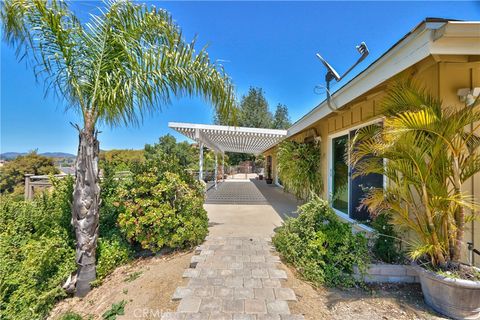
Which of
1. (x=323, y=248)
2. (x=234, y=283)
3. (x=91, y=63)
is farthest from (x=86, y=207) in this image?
(x=323, y=248)

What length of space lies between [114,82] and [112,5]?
1.10 meters

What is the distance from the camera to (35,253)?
3.11 m

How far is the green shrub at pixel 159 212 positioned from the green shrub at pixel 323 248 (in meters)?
1.77

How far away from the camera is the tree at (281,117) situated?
3588 centimetres

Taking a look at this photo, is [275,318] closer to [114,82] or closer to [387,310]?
[387,310]

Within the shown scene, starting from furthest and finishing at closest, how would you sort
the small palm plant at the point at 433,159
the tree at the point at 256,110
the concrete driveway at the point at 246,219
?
the tree at the point at 256,110 < the concrete driveway at the point at 246,219 < the small palm plant at the point at 433,159

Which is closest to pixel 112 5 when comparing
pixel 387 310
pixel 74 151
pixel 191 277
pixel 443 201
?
pixel 74 151

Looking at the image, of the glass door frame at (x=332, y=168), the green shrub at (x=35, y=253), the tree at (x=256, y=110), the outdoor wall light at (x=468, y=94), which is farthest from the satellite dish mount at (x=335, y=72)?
the tree at (x=256, y=110)

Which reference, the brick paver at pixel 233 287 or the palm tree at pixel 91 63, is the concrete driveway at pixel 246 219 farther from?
the palm tree at pixel 91 63

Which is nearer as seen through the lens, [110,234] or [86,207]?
[86,207]

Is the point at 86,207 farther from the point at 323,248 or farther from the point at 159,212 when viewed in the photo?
the point at 323,248

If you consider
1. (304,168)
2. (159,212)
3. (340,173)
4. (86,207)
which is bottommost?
(159,212)

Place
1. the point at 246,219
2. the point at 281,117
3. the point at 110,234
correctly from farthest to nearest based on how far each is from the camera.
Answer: the point at 281,117, the point at 246,219, the point at 110,234

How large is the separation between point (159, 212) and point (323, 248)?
270cm
